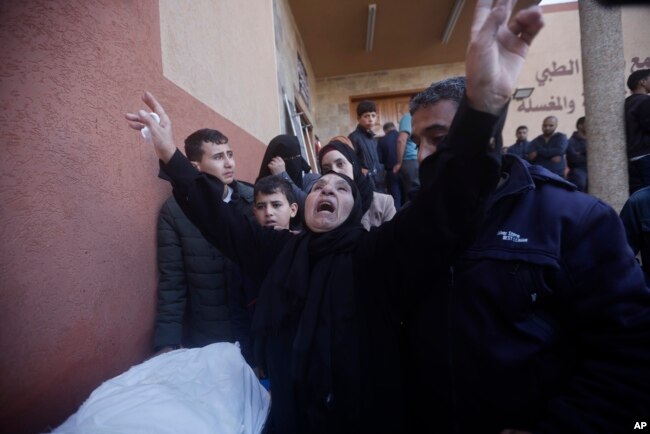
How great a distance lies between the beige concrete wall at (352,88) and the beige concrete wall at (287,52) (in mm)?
2031

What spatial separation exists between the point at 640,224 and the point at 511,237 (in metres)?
1.56

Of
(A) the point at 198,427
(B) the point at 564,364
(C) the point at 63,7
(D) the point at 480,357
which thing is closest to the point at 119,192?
(C) the point at 63,7

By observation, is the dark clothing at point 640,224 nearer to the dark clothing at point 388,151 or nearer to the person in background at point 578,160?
the dark clothing at point 388,151

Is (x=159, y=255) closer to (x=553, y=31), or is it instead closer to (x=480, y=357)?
(x=480, y=357)

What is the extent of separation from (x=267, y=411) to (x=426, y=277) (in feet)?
2.93

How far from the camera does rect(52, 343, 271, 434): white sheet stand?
3.79 feet

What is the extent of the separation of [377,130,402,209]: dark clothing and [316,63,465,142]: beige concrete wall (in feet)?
18.2

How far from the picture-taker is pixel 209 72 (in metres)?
3.14

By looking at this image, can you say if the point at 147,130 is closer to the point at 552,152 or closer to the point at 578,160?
the point at 552,152

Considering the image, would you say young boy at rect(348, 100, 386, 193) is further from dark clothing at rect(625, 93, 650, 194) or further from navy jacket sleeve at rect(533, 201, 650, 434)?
navy jacket sleeve at rect(533, 201, 650, 434)

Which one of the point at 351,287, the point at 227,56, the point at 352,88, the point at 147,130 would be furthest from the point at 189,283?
the point at 352,88

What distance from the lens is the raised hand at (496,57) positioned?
0.92m

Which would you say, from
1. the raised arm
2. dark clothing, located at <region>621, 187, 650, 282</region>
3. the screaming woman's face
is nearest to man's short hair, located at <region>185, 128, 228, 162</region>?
the raised arm

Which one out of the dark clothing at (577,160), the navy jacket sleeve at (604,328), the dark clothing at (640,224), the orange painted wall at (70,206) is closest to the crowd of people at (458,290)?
the navy jacket sleeve at (604,328)
